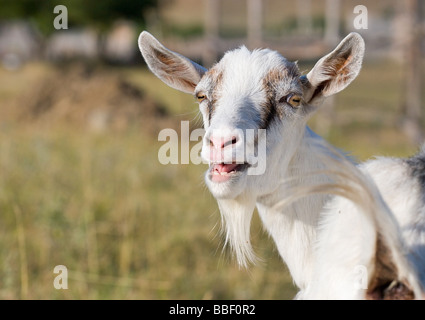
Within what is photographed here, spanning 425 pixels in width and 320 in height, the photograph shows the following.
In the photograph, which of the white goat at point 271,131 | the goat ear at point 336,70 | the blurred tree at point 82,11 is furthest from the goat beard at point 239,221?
the blurred tree at point 82,11

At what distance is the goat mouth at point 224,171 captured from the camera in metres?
2.86

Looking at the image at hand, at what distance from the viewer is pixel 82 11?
33.7 meters

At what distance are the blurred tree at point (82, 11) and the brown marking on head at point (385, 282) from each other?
32761mm

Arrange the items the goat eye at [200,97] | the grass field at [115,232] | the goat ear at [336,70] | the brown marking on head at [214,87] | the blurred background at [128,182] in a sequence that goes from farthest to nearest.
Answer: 1. the blurred background at [128,182]
2. the grass field at [115,232]
3. the goat eye at [200,97]
4. the brown marking on head at [214,87]
5. the goat ear at [336,70]

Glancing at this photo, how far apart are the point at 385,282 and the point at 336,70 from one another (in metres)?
1.26

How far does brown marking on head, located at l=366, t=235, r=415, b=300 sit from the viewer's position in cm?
218

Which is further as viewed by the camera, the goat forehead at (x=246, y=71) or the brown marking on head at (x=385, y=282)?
the goat forehead at (x=246, y=71)

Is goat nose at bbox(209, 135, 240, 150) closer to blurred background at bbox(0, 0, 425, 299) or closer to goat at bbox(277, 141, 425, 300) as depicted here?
Answer: goat at bbox(277, 141, 425, 300)

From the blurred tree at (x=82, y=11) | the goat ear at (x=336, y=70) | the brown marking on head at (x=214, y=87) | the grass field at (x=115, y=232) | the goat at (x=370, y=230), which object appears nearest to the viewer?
the goat at (x=370, y=230)

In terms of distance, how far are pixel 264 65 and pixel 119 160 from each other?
661cm

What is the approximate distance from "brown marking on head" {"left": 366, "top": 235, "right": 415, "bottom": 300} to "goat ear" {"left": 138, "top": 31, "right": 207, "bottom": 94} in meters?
1.63

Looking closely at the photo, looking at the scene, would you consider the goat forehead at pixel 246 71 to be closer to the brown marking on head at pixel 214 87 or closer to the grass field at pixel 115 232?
the brown marking on head at pixel 214 87

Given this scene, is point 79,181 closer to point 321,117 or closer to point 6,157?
point 6,157

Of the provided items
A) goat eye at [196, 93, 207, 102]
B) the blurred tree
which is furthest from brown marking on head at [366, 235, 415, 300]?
the blurred tree
